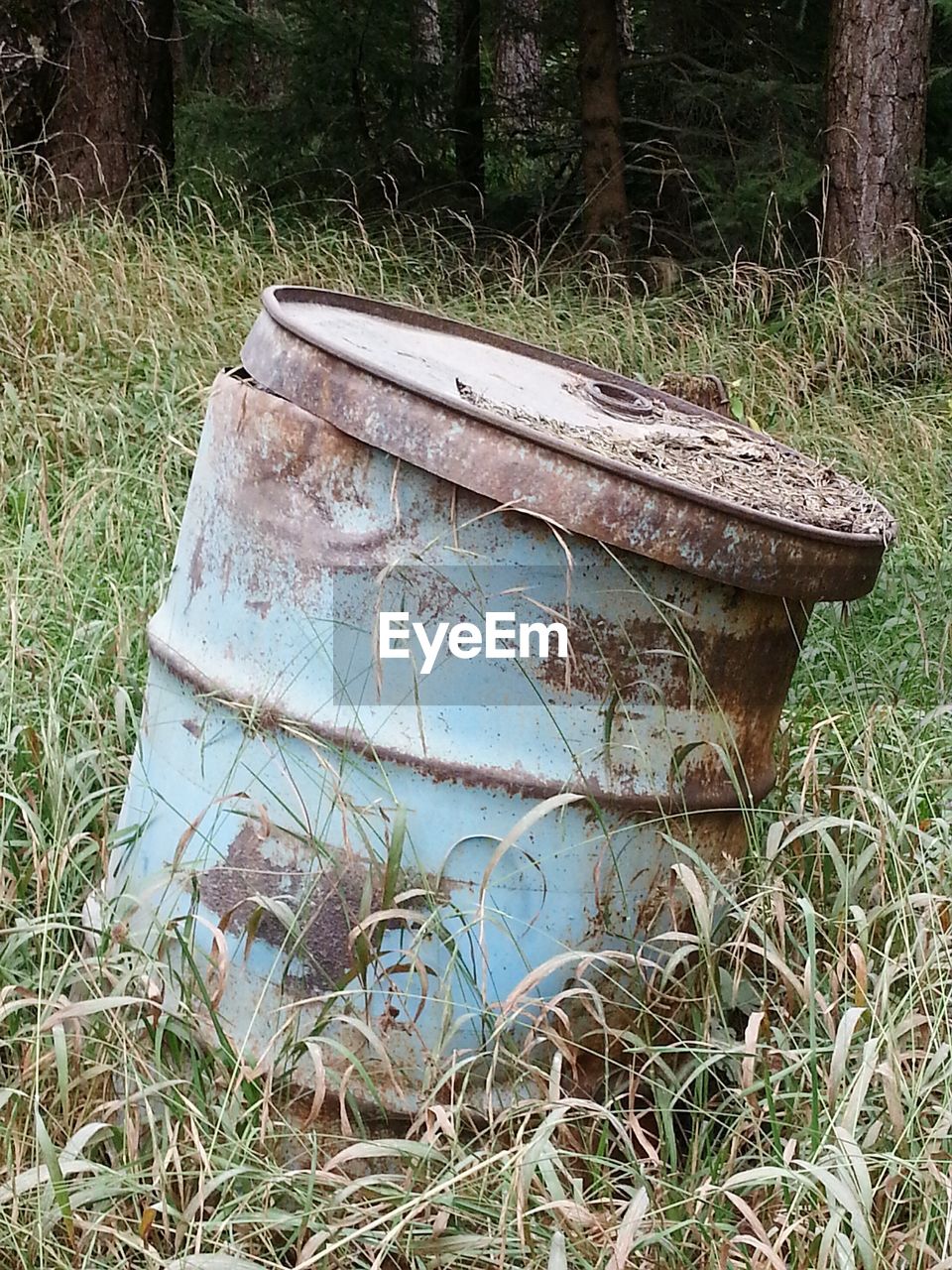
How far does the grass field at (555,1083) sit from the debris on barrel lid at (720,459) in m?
0.39

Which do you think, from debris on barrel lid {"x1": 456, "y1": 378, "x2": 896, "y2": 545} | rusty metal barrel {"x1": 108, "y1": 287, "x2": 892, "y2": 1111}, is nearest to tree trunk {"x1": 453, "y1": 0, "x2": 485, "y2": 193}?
debris on barrel lid {"x1": 456, "y1": 378, "x2": 896, "y2": 545}

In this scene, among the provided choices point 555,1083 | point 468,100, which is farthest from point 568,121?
point 555,1083

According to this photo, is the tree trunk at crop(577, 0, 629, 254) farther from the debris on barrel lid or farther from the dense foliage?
the debris on barrel lid

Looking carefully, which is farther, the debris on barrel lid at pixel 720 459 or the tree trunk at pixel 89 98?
the tree trunk at pixel 89 98

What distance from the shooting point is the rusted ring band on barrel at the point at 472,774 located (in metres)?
1.70

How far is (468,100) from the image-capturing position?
26.2 feet

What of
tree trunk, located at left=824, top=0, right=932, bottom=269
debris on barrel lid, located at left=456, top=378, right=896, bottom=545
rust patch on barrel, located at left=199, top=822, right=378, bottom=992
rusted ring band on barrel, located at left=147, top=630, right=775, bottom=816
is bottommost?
rust patch on barrel, located at left=199, top=822, right=378, bottom=992

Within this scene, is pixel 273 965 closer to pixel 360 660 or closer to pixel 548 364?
pixel 360 660

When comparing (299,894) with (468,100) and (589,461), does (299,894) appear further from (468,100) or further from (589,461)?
(468,100)

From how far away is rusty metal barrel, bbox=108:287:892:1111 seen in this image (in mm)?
1646

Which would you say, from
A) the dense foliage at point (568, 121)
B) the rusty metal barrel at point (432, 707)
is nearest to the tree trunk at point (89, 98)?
the dense foliage at point (568, 121)

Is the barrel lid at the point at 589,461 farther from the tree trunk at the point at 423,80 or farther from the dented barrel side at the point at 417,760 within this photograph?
the tree trunk at the point at 423,80

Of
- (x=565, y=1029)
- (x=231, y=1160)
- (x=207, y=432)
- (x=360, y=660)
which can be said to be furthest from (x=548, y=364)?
(x=231, y=1160)

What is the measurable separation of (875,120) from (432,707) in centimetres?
511
